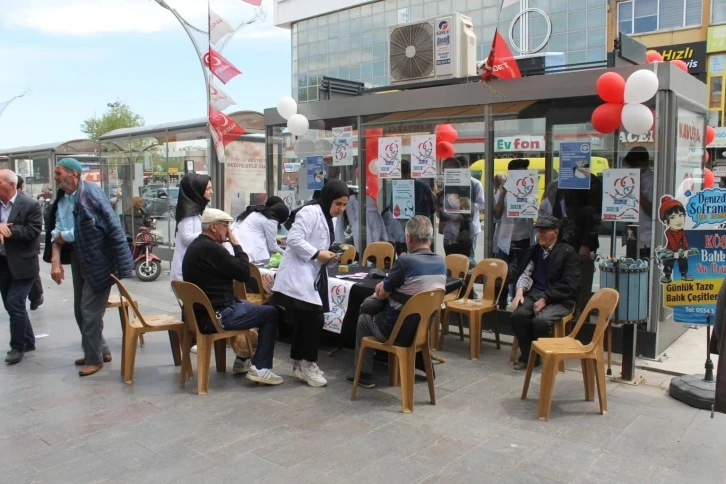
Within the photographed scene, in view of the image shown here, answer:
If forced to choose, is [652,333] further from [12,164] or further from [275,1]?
[275,1]

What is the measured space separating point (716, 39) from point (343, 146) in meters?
23.0

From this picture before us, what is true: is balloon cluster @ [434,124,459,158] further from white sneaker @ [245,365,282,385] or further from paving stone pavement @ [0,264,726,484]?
white sneaker @ [245,365,282,385]

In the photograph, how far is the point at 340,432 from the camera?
410 cm

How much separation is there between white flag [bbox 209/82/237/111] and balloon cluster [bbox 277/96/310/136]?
1.74 meters

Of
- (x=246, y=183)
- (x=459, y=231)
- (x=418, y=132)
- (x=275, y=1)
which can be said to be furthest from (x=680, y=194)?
(x=275, y=1)

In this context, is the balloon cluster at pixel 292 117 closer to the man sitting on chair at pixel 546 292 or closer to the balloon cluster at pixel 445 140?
the balloon cluster at pixel 445 140

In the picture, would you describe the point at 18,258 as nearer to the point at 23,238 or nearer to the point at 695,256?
the point at 23,238

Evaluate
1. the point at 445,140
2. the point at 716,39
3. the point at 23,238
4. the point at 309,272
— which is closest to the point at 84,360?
the point at 23,238

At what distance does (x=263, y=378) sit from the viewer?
197 inches

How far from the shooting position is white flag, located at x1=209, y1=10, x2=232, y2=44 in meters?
9.45

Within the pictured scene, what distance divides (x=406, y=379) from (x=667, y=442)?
1737 mm

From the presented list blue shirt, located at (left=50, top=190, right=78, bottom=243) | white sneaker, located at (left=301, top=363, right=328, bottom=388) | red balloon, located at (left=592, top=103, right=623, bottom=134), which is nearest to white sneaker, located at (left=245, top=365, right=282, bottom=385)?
white sneaker, located at (left=301, top=363, right=328, bottom=388)

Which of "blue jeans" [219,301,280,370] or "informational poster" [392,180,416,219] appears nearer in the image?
"blue jeans" [219,301,280,370]

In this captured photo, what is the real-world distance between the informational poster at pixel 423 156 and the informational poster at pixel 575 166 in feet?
5.12
